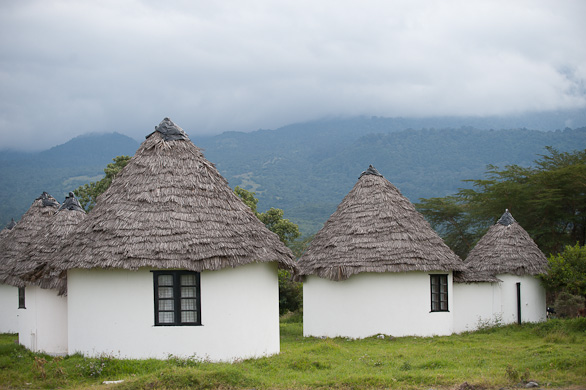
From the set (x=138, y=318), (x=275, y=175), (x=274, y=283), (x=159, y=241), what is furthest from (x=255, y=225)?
(x=275, y=175)

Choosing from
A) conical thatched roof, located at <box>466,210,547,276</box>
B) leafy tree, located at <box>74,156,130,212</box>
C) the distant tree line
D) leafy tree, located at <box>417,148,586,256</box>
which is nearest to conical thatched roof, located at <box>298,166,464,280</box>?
conical thatched roof, located at <box>466,210,547,276</box>

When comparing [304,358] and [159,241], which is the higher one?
[159,241]

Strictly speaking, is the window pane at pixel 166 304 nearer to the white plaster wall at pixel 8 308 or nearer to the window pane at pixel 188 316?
the window pane at pixel 188 316

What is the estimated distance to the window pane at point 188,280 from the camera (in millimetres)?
14867

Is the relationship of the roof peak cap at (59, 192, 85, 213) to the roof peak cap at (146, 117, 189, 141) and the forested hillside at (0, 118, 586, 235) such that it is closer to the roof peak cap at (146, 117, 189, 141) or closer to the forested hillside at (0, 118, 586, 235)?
the roof peak cap at (146, 117, 189, 141)

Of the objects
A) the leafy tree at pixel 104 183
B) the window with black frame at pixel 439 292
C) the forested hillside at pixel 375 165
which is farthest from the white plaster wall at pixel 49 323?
the forested hillside at pixel 375 165

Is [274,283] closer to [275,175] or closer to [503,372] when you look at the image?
[503,372]

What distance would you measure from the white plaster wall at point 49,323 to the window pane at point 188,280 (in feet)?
13.0

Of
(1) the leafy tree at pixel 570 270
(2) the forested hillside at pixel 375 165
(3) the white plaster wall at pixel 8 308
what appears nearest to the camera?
(1) the leafy tree at pixel 570 270

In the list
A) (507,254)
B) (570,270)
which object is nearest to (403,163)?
(507,254)

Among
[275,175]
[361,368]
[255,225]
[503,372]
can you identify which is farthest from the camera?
[275,175]

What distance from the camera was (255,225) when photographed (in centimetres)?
1608

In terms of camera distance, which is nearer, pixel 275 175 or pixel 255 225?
pixel 255 225

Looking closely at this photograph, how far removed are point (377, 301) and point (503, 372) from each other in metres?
8.29
